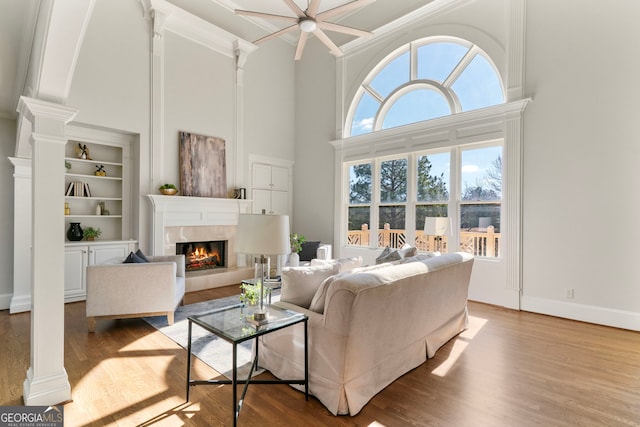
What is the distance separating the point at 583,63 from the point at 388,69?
120 inches

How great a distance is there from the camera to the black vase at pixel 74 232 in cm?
463

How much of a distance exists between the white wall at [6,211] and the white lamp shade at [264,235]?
14.6 ft

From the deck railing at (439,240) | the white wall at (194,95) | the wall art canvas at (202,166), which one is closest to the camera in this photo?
the deck railing at (439,240)

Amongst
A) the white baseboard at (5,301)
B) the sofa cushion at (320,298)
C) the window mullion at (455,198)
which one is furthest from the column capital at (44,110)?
the window mullion at (455,198)

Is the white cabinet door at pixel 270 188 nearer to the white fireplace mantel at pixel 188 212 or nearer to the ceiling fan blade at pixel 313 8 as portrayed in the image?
the white fireplace mantel at pixel 188 212

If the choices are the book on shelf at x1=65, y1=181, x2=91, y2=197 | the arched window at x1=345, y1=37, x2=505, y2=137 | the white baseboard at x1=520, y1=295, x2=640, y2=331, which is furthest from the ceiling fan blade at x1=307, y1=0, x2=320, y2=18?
the white baseboard at x1=520, y1=295, x2=640, y2=331

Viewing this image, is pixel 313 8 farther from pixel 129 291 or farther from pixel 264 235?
pixel 129 291

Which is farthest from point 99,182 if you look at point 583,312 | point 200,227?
point 583,312

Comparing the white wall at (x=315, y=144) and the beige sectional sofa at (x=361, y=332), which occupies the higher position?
the white wall at (x=315, y=144)

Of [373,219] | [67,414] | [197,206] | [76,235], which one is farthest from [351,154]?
[67,414]

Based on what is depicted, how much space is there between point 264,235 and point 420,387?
1645 millimetres

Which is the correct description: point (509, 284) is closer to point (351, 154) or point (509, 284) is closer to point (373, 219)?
point (373, 219)

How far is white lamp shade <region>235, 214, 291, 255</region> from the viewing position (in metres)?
1.99

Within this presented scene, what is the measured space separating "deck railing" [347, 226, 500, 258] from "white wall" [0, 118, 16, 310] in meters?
5.37
